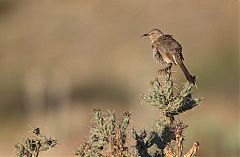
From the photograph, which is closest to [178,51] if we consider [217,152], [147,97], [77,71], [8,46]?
[147,97]

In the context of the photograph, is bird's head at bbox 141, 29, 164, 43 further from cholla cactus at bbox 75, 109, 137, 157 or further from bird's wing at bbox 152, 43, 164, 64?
cholla cactus at bbox 75, 109, 137, 157

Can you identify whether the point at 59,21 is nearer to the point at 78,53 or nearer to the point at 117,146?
the point at 78,53

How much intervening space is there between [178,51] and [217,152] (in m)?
14.2

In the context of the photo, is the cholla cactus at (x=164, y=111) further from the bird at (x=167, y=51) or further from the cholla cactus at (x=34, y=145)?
the bird at (x=167, y=51)

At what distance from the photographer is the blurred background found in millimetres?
37500

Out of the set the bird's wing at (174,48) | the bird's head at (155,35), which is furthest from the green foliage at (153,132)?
the bird's head at (155,35)

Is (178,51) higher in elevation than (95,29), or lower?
lower

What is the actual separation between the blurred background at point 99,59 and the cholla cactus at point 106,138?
1892 cm

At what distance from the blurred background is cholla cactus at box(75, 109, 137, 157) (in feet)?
62.1

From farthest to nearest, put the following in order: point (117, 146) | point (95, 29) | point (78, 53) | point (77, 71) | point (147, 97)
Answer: point (95, 29)
point (78, 53)
point (77, 71)
point (147, 97)
point (117, 146)

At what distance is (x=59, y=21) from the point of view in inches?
2721

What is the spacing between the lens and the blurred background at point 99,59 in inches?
1476

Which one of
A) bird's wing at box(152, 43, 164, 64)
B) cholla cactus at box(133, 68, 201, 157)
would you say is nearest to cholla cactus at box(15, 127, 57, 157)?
cholla cactus at box(133, 68, 201, 157)

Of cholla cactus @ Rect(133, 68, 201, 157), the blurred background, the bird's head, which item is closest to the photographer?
cholla cactus @ Rect(133, 68, 201, 157)
